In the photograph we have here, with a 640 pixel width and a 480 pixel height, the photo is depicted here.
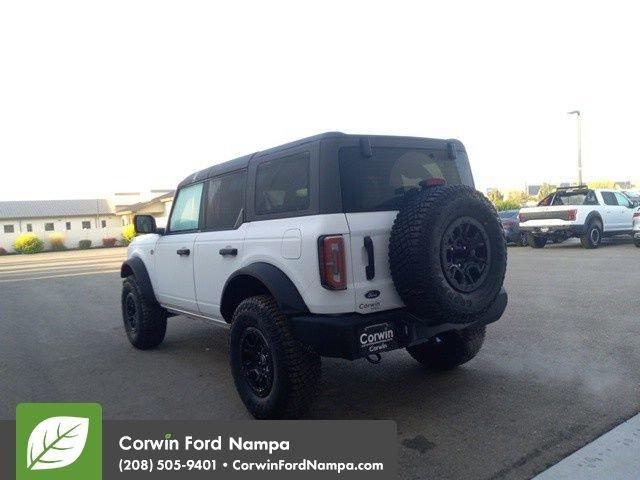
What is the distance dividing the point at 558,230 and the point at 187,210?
13545mm

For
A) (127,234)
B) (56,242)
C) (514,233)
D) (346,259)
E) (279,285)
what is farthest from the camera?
(56,242)

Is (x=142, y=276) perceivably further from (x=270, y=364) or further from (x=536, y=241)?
(x=536, y=241)

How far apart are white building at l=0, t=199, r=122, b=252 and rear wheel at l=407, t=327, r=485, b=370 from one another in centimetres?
4673

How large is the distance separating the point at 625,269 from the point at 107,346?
9.94 meters

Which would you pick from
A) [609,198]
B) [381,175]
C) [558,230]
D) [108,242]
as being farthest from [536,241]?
[108,242]

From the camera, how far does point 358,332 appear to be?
10.8 feet

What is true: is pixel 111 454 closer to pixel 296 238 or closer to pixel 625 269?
pixel 296 238

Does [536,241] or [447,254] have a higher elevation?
[447,254]

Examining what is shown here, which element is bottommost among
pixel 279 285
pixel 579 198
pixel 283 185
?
pixel 279 285

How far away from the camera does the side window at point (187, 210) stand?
509 centimetres

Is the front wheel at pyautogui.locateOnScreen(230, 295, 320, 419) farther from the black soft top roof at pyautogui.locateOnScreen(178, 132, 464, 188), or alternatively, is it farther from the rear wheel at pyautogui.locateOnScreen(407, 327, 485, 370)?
the rear wheel at pyautogui.locateOnScreen(407, 327, 485, 370)

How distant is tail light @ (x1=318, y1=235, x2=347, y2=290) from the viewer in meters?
3.28

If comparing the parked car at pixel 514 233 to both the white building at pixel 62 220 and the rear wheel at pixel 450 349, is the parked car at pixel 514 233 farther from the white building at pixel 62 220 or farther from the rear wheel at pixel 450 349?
the white building at pixel 62 220

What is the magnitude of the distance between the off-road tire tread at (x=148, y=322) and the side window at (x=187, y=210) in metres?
0.97
